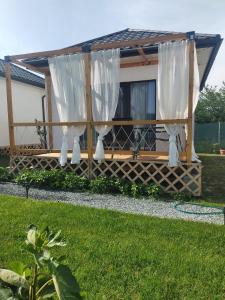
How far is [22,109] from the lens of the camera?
48.4 feet

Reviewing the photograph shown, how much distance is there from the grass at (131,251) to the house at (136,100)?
2268 mm

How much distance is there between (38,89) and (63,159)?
10098mm

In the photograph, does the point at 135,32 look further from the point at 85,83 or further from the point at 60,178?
the point at 60,178

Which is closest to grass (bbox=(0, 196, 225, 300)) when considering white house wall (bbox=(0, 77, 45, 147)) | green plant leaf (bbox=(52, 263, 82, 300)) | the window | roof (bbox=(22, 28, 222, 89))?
green plant leaf (bbox=(52, 263, 82, 300))

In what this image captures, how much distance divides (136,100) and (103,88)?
2.33 m

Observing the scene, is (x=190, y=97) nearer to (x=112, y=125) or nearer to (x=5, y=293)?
(x=112, y=125)

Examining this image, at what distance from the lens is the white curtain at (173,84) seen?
19.8 ft

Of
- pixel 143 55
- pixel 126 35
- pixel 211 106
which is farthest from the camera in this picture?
pixel 211 106

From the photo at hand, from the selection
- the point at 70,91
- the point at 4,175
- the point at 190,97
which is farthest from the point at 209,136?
the point at 4,175

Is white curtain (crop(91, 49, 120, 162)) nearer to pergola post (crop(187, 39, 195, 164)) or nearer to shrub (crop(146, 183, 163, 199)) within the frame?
shrub (crop(146, 183, 163, 199))

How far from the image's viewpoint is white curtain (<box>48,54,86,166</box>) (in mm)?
6957

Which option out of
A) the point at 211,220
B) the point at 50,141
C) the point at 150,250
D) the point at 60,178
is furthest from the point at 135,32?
the point at 150,250

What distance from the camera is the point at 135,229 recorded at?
3.68 m

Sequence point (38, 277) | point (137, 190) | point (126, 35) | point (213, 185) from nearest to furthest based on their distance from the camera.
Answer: point (38, 277) < point (137, 190) < point (213, 185) < point (126, 35)
